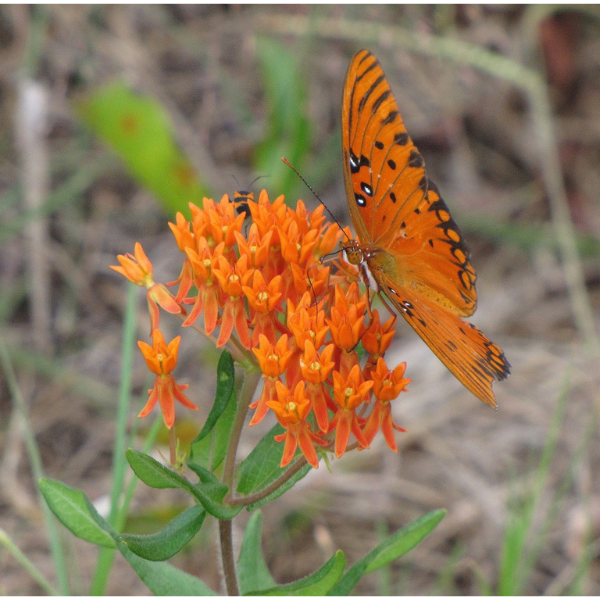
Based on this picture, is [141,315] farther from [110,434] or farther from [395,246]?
[395,246]

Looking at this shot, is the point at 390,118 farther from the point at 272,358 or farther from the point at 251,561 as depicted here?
the point at 251,561

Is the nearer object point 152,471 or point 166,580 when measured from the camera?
point 152,471

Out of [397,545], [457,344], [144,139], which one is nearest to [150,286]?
[457,344]

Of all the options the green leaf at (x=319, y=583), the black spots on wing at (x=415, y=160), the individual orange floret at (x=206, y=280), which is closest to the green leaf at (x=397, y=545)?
the green leaf at (x=319, y=583)

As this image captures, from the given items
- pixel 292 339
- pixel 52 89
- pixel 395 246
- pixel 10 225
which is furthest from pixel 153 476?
pixel 52 89

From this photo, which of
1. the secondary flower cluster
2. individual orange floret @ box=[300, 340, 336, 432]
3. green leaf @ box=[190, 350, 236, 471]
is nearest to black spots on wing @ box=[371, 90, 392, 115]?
the secondary flower cluster

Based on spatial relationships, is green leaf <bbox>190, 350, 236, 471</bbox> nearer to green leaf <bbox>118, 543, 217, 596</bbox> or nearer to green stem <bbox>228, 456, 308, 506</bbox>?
green stem <bbox>228, 456, 308, 506</bbox>

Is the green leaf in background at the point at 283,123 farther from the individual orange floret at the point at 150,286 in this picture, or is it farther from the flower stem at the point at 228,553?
the flower stem at the point at 228,553
